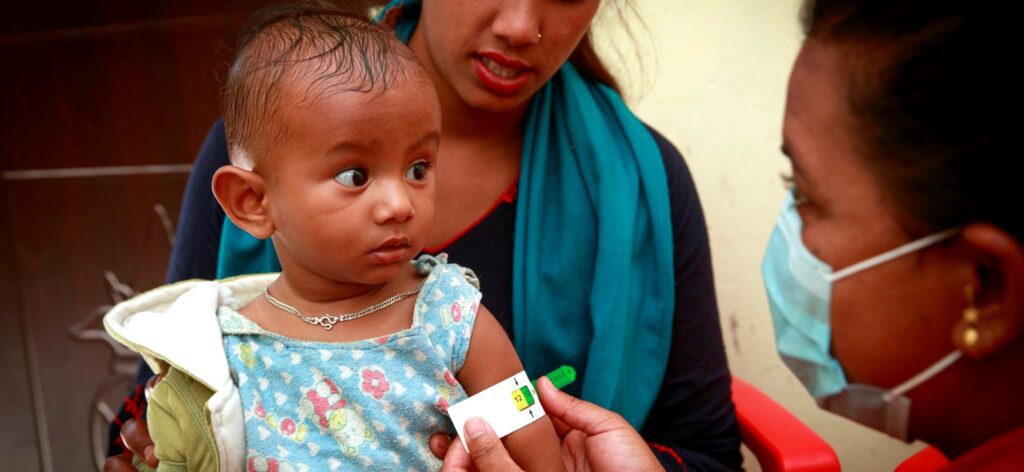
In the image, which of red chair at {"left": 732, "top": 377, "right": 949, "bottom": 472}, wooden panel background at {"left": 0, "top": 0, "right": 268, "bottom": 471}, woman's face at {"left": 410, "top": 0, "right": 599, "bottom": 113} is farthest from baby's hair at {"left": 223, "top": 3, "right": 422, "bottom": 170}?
wooden panel background at {"left": 0, "top": 0, "right": 268, "bottom": 471}

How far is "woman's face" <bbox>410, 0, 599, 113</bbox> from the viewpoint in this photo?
50.0 inches

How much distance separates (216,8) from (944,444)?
2.36 meters

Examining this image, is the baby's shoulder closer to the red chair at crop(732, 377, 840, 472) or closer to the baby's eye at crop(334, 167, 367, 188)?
the baby's eye at crop(334, 167, 367, 188)

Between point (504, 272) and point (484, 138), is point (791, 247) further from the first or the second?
point (484, 138)

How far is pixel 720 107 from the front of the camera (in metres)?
1.52

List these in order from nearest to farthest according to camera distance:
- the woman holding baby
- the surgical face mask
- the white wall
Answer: the surgical face mask
the white wall
the woman holding baby

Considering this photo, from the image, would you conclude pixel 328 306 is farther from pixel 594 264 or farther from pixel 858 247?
pixel 858 247

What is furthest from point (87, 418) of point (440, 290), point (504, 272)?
point (440, 290)

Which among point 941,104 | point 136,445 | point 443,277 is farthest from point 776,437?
point 136,445

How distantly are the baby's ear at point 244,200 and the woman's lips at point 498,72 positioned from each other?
45 centimetres

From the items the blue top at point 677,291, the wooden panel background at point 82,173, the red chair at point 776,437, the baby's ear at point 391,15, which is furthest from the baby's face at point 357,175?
the wooden panel background at point 82,173

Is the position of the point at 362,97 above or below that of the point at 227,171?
above

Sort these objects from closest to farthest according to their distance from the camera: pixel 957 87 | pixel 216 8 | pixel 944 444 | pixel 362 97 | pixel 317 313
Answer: pixel 957 87
pixel 944 444
pixel 362 97
pixel 317 313
pixel 216 8

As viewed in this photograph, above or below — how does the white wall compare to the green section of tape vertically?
above
